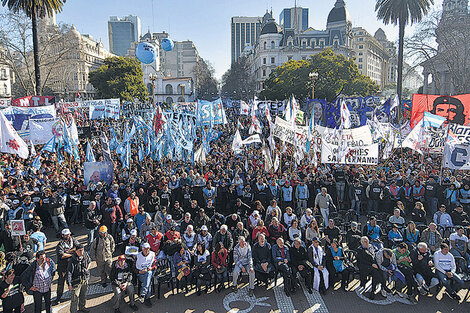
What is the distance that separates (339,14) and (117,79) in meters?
62.2

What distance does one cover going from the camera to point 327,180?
512 inches

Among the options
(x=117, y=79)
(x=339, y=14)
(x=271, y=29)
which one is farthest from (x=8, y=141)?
(x=339, y=14)

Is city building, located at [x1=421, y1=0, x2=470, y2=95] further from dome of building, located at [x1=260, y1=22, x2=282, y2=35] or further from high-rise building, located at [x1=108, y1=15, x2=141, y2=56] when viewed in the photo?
high-rise building, located at [x1=108, y1=15, x2=141, y2=56]

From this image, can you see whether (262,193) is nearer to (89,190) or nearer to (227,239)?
(227,239)

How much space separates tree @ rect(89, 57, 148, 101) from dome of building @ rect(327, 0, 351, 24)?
185ft

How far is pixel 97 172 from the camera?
1247 cm

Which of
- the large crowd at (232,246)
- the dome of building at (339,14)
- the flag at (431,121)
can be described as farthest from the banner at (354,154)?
the dome of building at (339,14)

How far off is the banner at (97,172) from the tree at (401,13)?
26155 mm

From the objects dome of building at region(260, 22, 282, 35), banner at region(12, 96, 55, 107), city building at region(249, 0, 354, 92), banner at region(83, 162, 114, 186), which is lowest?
banner at region(83, 162, 114, 186)

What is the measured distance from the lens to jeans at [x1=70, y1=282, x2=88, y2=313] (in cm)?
700

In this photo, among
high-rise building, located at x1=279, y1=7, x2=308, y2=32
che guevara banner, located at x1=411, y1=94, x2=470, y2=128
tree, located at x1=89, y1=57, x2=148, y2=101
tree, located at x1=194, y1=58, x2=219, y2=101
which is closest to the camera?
che guevara banner, located at x1=411, y1=94, x2=470, y2=128

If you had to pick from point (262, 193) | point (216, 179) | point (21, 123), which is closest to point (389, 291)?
point (262, 193)

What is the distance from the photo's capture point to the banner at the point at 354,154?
1241cm

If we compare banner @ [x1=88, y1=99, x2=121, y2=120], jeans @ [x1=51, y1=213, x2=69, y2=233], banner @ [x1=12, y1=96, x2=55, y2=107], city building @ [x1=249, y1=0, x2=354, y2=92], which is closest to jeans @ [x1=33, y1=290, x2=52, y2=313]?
jeans @ [x1=51, y1=213, x2=69, y2=233]
